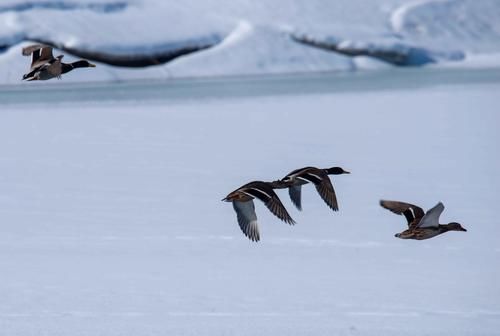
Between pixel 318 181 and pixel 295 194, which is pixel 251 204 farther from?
pixel 295 194

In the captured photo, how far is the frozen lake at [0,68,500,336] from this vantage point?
686 cm

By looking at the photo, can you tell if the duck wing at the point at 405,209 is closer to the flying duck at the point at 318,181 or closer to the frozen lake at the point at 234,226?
the flying duck at the point at 318,181

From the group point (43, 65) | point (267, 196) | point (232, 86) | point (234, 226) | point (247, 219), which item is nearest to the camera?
point (267, 196)

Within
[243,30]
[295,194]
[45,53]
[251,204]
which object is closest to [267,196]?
[251,204]

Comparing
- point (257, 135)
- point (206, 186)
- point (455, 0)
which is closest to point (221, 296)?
point (206, 186)

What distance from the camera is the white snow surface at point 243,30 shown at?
2508 cm

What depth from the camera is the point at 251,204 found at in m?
6.12

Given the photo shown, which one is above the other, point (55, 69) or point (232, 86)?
point (55, 69)

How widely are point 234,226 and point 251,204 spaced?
3.29m

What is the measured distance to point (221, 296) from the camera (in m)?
7.24

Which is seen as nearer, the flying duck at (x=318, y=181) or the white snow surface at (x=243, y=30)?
the flying duck at (x=318, y=181)

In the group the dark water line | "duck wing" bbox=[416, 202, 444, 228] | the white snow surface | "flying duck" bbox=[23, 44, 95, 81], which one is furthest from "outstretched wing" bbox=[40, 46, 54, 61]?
the white snow surface

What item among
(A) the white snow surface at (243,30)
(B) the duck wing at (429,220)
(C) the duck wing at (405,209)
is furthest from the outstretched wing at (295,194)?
(A) the white snow surface at (243,30)

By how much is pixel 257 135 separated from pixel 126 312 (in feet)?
26.6
